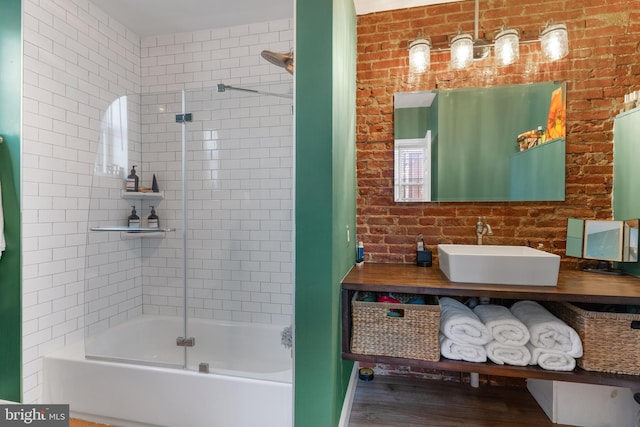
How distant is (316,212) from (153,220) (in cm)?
191

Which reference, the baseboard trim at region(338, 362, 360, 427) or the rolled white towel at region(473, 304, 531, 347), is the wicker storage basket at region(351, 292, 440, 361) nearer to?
the rolled white towel at region(473, 304, 531, 347)

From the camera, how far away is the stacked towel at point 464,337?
1.58 meters

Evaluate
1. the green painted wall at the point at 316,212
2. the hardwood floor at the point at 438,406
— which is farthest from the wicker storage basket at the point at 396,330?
the hardwood floor at the point at 438,406

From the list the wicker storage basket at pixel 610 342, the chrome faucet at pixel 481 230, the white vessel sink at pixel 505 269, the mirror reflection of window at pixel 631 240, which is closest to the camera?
the wicker storage basket at pixel 610 342

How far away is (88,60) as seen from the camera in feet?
8.17

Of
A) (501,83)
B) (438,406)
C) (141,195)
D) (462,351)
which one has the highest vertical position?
(501,83)

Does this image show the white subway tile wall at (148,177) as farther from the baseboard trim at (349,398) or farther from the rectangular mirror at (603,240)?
the rectangular mirror at (603,240)

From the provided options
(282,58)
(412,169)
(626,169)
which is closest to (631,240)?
(626,169)

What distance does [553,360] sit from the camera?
1496mm

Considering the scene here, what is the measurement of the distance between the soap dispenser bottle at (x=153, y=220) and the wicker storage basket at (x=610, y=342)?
9.68 ft

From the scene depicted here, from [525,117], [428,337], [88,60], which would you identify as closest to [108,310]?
[88,60]

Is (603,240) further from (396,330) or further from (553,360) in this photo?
(396,330)

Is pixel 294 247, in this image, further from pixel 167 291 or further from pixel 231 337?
pixel 167 291

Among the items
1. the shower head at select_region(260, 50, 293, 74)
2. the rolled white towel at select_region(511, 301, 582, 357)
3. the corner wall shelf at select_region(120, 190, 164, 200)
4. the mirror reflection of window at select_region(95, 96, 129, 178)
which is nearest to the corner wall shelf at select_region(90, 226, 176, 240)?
the corner wall shelf at select_region(120, 190, 164, 200)
